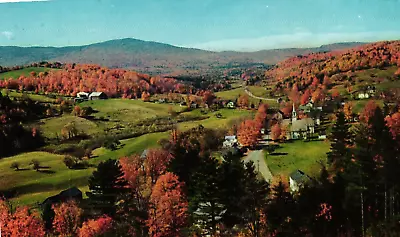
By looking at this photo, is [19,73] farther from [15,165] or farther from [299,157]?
[299,157]

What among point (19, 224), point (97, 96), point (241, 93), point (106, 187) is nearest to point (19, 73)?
point (97, 96)

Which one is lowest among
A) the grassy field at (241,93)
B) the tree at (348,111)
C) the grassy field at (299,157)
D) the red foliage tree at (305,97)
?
the grassy field at (241,93)

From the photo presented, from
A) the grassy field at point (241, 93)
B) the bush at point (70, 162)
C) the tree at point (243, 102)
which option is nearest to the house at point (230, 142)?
the bush at point (70, 162)

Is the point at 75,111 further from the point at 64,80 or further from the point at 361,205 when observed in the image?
the point at 361,205

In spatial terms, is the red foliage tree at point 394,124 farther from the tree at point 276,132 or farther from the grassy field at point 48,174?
A: the grassy field at point 48,174

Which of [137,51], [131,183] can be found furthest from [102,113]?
[131,183]

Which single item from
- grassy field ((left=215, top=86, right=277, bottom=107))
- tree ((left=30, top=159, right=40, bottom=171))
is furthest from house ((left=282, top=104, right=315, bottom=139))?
grassy field ((left=215, top=86, right=277, bottom=107))
